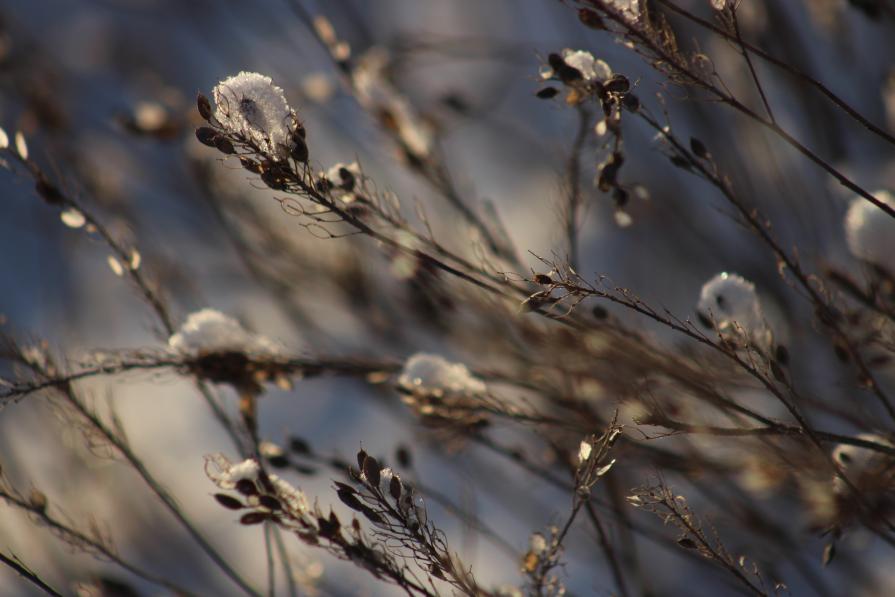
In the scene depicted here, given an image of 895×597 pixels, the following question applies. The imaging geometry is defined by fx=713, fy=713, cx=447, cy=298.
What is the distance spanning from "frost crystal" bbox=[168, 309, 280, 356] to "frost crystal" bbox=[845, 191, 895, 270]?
1.10 meters

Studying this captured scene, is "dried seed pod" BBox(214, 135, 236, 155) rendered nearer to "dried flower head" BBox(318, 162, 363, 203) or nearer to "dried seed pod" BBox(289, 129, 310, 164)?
"dried seed pod" BBox(289, 129, 310, 164)

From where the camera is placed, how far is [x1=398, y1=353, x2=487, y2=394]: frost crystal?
1.34m

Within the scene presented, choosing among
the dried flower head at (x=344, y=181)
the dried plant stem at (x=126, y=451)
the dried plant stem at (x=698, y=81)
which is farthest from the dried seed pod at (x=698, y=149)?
the dried plant stem at (x=126, y=451)

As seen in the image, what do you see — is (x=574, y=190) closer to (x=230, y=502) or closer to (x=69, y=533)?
(x=230, y=502)

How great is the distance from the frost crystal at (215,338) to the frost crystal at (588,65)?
30.3 inches

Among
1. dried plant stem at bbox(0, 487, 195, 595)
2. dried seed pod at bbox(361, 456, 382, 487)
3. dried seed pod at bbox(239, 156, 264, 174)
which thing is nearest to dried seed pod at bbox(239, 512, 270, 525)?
dried seed pod at bbox(361, 456, 382, 487)

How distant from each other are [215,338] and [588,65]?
2.76 ft

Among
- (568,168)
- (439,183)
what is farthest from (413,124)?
(568,168)

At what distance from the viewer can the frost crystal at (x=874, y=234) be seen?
4.12ft

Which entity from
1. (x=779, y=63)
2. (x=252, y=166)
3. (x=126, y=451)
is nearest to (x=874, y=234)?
(x=779, y=63)

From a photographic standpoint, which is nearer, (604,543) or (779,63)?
(779,63)

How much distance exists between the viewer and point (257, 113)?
95cm

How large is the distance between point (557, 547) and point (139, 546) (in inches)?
81.4

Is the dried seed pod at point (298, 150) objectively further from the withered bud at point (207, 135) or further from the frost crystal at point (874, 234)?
the frost crystal at point (874, 234)
